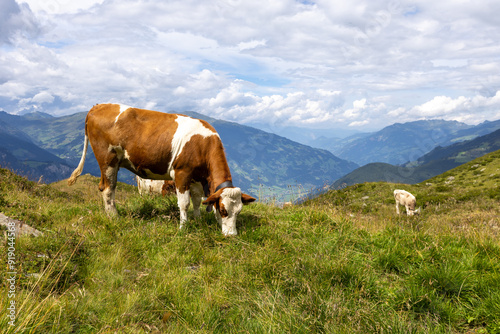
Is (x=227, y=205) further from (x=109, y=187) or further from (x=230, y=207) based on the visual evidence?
(x=109, y=187)

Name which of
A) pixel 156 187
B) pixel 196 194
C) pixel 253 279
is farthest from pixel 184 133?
pixel 156 187

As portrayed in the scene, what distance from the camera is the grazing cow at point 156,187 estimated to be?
13688mm

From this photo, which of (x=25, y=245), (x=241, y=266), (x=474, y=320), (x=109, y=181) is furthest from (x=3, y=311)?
(x=109, y=181)

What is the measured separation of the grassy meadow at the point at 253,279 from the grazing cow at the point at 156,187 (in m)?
6.55

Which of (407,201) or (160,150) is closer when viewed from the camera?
(160,150)

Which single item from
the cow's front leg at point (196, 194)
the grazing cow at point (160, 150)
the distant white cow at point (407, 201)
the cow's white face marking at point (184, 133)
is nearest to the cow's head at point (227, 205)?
the grazing cow at point (160, 150)

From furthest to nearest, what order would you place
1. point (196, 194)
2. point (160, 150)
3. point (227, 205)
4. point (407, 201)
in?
point (407, 201)
point (196, 194)
point (160, 150)
point (227, 205)

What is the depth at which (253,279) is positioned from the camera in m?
4.70

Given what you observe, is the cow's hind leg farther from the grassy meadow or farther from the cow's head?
the cow's head

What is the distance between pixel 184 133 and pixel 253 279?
5.00 meters

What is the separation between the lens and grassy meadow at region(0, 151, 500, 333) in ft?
11.3

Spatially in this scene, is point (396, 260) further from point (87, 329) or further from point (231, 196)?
point (87, 329)

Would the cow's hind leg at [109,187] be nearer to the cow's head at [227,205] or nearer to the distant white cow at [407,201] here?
the cow's head at [227,205]

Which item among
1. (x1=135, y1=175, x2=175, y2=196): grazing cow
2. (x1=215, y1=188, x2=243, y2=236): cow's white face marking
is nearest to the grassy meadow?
(x1=215, y1=188, x2=243, y2=236): cow's white face marking
